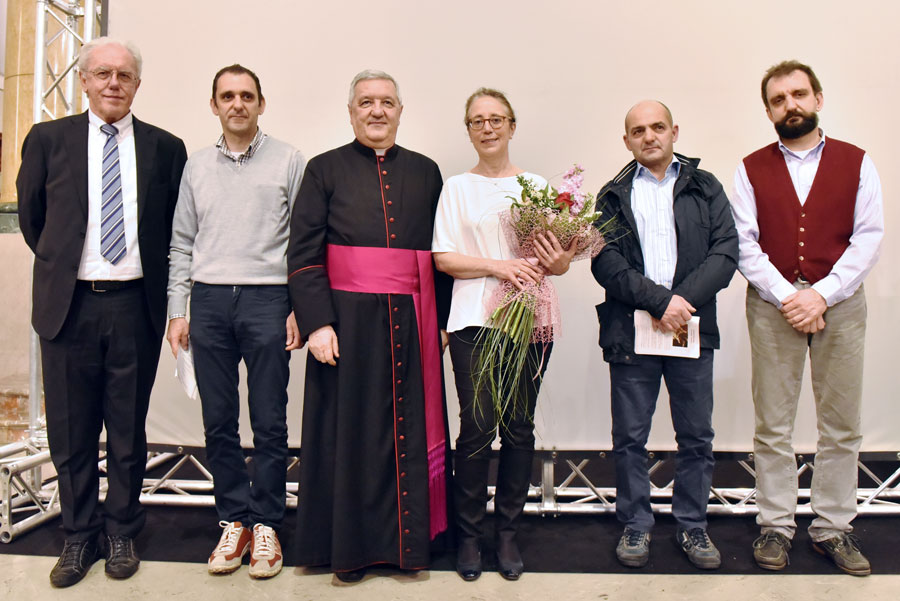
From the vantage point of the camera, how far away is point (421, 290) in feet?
8.16

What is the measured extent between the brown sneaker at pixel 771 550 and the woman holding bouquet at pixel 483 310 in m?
0.98

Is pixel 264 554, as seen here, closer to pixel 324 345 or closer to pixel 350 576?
pixel 350 576

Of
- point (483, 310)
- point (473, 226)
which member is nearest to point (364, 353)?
point (483, 310)

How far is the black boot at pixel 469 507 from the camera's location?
2430mm

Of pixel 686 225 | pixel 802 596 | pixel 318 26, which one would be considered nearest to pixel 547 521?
pixel 802 596

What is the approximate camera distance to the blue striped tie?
2457 mm

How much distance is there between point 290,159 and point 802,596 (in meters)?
2.57

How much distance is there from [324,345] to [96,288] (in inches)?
36.2

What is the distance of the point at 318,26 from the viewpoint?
340cm

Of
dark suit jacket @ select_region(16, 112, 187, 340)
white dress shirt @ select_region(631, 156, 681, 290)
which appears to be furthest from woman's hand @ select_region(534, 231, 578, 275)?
dark suit jacket @ select_region(16, 112, 187, 340)

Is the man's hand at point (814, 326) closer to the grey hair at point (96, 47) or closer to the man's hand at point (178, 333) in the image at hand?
the man's hand at point (178, 333)

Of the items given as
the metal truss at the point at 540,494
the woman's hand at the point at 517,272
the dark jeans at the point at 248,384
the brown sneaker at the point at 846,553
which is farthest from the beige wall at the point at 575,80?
the dark jeans at the point at 248,384

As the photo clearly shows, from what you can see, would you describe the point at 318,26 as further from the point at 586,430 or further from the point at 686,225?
the point at 586,430

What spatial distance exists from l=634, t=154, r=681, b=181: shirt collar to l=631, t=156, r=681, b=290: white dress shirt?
0.15ft
